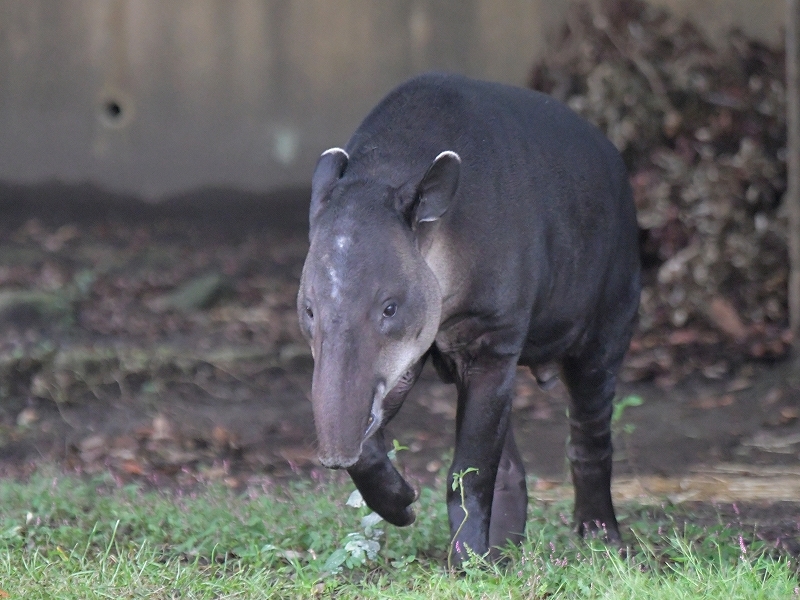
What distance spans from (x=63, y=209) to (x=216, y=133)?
4.97 feet

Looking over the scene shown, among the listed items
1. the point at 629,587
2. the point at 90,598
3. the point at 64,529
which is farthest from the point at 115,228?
the point at 629,587

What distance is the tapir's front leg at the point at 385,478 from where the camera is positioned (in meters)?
3.89

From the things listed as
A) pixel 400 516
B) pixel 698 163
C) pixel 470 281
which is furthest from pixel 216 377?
pixel 470 281

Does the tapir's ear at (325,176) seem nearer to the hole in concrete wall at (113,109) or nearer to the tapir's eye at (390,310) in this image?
the tapir's eye at (390,310)

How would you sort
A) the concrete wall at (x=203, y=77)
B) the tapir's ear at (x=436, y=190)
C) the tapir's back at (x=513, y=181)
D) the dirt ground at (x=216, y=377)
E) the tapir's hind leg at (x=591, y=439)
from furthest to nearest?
the concrete wall at (x=203, y=77), the dirt ground at (x=216, y=377), the tapir's hind leg at (x=591, y=439), the tapir's back at (x=513, y=181), the tapir's ear at (x=436, y=190)

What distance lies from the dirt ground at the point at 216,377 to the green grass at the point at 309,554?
0.92 metres

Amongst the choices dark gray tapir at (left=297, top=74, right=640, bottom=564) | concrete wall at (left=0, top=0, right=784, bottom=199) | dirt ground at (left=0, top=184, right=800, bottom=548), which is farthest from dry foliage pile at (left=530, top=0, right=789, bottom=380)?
dark gray tapir at (left=297, top=74, right=640, bottom=564)

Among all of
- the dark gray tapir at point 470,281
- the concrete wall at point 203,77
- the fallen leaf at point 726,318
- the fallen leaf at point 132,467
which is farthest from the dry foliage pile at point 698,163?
the fallen leaf at point 132,467

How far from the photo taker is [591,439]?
484 cm

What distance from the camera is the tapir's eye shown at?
3441 mm

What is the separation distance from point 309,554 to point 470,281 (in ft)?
3.91

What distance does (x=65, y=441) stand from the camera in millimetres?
6730

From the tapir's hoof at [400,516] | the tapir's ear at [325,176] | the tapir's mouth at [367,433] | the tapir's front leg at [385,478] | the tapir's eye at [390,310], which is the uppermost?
the tapir's ear at [325,176]

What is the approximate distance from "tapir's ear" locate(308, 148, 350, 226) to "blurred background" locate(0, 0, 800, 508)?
6.85 ft
